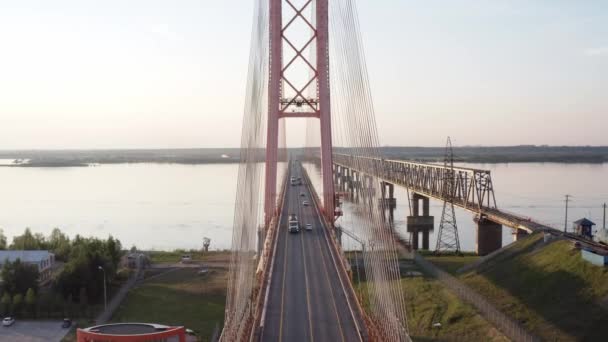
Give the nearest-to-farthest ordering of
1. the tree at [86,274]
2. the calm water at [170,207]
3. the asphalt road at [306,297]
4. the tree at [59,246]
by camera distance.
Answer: the asphalt road at [306,297], the tree at [86,274], the tree at [59,246], the calm water at [170,207]

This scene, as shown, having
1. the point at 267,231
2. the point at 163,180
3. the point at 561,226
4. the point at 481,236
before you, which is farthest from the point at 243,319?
the point at 163,180

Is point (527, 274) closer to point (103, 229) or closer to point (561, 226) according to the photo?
point (561, 226)

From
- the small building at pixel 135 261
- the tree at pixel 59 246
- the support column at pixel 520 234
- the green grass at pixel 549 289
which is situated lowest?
the small building at pixel 135 261

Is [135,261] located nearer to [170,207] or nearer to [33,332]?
[33,332]

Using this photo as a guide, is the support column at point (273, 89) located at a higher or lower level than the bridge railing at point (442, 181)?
higher

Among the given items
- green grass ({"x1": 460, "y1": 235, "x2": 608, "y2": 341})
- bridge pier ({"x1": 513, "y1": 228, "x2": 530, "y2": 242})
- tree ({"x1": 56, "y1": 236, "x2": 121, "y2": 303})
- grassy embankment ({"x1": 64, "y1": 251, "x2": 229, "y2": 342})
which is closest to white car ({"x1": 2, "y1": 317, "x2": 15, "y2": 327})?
tree ({"x1": 56, "y1": 236, "x2": 121, "y2": 303})

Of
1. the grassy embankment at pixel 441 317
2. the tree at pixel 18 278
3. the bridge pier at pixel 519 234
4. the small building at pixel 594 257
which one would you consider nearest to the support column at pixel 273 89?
the grassy embankment at pixel 441 317

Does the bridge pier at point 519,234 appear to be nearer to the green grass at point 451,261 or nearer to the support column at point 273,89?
the green grass at point 451,261
